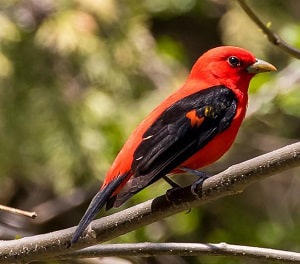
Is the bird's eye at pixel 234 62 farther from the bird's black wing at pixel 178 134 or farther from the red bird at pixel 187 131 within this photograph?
the bird's black wing at pixel 178 134

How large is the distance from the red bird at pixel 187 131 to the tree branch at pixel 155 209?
0.26ft

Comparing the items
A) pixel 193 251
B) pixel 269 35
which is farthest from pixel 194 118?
pixel 193 251

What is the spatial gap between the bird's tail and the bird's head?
1045mm

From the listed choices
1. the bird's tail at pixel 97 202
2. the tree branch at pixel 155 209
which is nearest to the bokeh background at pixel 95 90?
the bird's tail at pixel 97 202

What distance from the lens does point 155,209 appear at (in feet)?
10.2

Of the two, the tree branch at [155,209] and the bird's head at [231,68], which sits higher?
the tree branch at [155,209]

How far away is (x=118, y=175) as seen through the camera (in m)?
3.62

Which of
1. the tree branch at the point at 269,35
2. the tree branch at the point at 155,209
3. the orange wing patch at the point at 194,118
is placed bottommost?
the orange wing patch at the point at 194,118

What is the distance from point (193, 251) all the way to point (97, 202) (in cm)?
50

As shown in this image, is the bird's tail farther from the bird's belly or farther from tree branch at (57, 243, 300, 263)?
the bird's belly

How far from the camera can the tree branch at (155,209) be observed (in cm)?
291

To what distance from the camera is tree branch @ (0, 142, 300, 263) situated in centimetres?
291

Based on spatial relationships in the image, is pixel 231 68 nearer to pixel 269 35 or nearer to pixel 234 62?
pixel 234 62

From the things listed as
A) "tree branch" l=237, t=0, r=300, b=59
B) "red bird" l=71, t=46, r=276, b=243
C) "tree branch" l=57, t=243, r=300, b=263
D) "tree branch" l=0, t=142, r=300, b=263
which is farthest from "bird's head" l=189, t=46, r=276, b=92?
"tree branch" l=57, t=243, r=300, b=263
